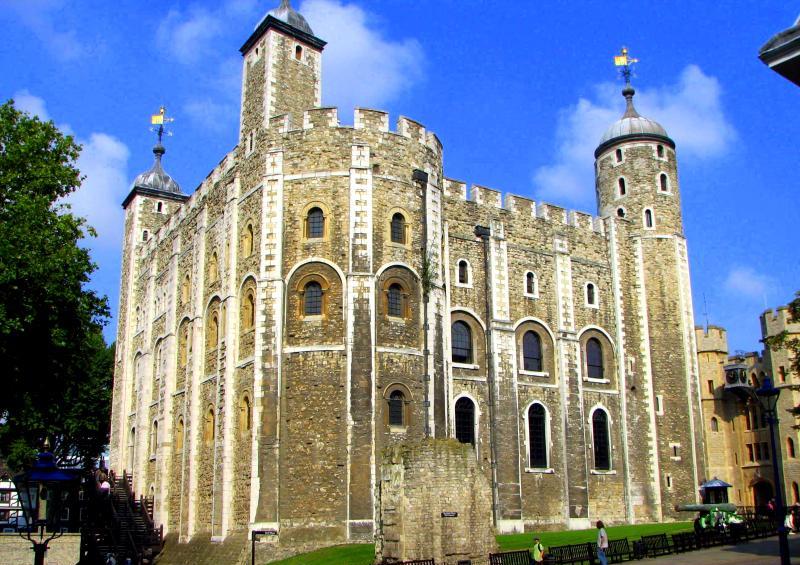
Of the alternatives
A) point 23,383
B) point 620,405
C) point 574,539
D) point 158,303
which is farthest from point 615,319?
point 23,383

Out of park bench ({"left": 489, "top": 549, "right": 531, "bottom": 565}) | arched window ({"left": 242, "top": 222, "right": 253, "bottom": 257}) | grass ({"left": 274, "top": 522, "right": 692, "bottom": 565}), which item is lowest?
grass ({"left": 274, "top": 522, "right": 692, "bottom": 565})

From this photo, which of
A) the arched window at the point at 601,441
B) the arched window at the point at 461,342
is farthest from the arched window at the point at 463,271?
the arched window at the point at 601,441

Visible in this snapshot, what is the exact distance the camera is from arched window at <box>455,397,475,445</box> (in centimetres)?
3020

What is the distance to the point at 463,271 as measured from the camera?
32.0m

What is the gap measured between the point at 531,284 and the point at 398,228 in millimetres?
8201

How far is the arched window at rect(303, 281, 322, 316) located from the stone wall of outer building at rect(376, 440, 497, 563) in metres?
6.50

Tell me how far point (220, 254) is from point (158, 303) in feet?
29.2

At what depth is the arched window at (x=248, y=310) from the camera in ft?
89.6

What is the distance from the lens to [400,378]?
85.4ft

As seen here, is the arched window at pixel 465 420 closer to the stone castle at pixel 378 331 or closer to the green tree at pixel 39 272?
the stone castle at pixel 378 331

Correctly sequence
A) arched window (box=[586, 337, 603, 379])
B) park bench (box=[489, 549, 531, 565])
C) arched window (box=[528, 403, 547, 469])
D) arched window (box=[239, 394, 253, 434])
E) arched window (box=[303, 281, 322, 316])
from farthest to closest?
arched window (box=[586, 337, 603, 379]) → arched window (box=[528, 403, 547, 469]) → arched window (box=[303, 281, 322, 316]) → arched window (box=[239, 394, 253, 434]) → park bench (box=[489, 549, 531, 565])

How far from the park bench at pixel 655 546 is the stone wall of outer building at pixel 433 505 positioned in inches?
157

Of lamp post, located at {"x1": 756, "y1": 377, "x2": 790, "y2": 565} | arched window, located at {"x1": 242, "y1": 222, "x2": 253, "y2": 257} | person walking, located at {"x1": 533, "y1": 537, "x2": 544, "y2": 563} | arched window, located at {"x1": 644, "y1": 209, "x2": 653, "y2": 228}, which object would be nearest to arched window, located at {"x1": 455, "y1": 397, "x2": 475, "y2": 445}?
arched window, located at {"x1": 242, "y1": 222, "x2": 253, "y2": 257}

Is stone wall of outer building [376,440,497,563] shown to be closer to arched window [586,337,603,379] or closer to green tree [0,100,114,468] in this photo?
green tree [0,100,114,468]
